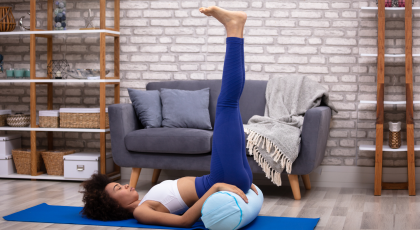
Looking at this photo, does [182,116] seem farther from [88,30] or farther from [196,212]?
[196,212]

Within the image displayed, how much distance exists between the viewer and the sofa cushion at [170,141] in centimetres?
305

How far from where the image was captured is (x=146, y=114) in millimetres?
3404

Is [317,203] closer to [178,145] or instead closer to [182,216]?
[178,145]

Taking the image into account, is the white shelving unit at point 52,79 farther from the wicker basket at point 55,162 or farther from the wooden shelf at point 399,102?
the wooden shelf at point 399,102

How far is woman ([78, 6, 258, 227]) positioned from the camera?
206 centimetres

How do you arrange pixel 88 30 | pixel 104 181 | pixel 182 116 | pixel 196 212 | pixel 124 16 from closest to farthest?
1. pixel 196 212
2. pixel 104 181
3. pixel 182 116
4. pixel 88 30
5. pixel 124 16

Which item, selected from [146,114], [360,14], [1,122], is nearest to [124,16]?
[146,114]

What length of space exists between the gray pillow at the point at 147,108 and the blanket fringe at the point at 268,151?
0.82 metres

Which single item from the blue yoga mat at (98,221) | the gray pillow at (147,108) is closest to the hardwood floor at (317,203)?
the blue yoga mat at (98,221)

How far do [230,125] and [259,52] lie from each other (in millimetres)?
1800

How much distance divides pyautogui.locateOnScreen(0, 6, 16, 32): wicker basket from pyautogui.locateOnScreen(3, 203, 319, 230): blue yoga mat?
2.03 m

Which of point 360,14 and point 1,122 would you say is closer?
point 360,14

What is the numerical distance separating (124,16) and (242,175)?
7.88 feet

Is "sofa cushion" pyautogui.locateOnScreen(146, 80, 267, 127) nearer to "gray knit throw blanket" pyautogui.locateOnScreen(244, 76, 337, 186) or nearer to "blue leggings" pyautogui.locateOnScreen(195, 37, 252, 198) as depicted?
"gray knit throw blanket" pyautogui.locateOnScreen(244, 76, 337, 186)
